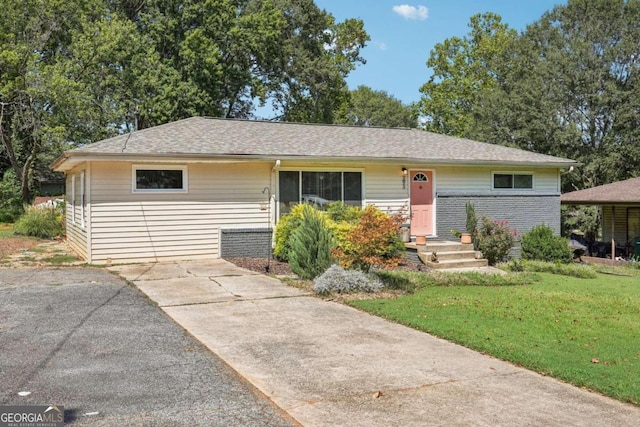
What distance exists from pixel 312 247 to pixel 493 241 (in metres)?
6.32

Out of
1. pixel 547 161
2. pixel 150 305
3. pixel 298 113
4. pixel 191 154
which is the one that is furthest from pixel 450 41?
pixel 150 305

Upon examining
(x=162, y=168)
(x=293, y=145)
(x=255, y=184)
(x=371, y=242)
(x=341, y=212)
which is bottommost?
(x=371, y=242)

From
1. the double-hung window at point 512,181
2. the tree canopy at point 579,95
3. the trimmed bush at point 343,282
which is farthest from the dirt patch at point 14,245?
the tree canopy at point 579,95

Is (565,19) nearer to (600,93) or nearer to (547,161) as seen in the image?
(600,93)

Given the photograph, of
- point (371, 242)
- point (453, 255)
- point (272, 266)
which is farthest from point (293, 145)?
point (371, 242)

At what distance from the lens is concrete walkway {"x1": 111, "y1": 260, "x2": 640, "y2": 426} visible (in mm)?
3893

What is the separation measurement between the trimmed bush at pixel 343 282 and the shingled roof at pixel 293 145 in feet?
17.7

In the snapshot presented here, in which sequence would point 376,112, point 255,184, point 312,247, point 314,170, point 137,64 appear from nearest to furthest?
1. point 312,247
2. point 255,184
3. point 314,170
4. point 137,64
5. point 376,112

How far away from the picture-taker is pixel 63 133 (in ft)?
85.6

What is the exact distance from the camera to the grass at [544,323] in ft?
16.4

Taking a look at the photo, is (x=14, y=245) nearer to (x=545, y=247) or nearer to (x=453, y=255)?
(x=453, y=255)

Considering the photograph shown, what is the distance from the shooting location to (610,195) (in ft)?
65.9

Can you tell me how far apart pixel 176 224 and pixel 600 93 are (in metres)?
25.2
